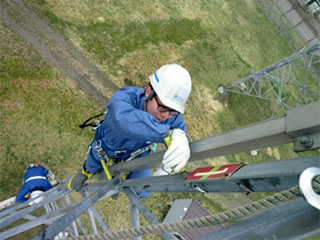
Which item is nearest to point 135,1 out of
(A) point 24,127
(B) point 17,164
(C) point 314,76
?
(A) point 24,127

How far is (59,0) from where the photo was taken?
10.4 m

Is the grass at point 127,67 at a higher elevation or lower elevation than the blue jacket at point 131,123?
higher

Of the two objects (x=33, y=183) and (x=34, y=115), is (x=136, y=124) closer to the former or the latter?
(x=33, y=183)

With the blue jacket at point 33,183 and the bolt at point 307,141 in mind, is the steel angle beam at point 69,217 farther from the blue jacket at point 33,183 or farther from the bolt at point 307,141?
the blue jacket at point 33,183

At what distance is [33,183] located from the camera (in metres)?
6.20

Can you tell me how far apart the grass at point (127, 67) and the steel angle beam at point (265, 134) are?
605 centimetres

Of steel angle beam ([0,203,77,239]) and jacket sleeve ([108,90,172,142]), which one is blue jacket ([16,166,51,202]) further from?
jacket sleeve ([108,90,172,142])

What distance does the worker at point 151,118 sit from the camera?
9.28 ft

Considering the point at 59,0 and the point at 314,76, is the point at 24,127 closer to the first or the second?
the point at 59,0

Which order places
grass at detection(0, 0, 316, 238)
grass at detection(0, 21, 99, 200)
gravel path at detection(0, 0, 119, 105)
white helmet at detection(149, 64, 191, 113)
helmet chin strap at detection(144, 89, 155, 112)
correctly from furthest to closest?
gravel path at detection(0, 0, 119, 105), grass at detection(0, 0, 316, 238), grass at detection(0, 21, 99, 200), helmet chin strap at detection(144, 89, 155, 112), white helmet at detection(149, 64, 191, 113)

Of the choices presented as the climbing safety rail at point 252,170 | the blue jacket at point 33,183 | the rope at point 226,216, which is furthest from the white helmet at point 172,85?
the blue jacket at point 33,183

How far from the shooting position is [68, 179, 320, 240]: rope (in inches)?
57.6

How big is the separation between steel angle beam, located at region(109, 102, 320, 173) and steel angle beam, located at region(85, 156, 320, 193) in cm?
18

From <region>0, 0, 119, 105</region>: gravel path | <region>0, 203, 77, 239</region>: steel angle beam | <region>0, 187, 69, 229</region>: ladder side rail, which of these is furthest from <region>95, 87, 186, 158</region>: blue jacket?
<region>0, 0, 119, 105</region>: gravel path
